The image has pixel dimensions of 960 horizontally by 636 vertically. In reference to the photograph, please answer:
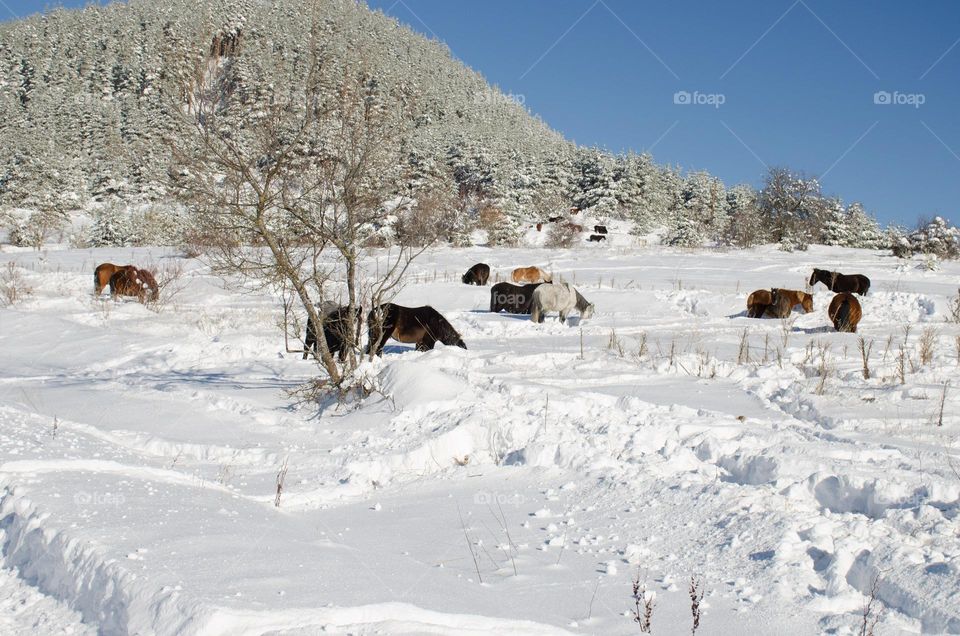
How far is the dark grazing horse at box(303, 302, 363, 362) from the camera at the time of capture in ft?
27.0

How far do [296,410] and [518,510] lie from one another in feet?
13.2

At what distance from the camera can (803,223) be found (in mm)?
46188

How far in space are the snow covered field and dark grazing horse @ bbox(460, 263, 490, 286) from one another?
11.6 meters

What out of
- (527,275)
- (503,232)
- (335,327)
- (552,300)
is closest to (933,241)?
(503,232)

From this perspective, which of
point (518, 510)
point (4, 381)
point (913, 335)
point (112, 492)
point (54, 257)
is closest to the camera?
point (112, 492)

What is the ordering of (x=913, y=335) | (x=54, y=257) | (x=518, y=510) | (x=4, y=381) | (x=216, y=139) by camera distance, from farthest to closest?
(x=54, y=257)
(x=913, y=335)
(x=4, y=381)
(x=216, y=139)
(x=518, y=510)

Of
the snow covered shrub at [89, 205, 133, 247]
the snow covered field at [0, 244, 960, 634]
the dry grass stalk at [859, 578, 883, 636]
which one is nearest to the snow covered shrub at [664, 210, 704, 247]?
the snow covered shrub at [89, 205, 133, 247]

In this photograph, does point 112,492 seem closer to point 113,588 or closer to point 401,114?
point 113,588

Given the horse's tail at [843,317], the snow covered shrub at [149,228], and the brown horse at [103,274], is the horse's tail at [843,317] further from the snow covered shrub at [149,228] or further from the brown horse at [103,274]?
the snow covered shrub at [149,228]

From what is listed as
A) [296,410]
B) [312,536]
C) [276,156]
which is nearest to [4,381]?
[296,410]

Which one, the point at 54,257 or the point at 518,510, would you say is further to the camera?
the point at 54,257

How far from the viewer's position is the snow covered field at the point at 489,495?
2.76 m

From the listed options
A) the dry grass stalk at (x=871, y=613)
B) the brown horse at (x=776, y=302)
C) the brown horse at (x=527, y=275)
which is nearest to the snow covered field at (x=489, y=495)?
the dry grass stalk at (x=871, y=613)

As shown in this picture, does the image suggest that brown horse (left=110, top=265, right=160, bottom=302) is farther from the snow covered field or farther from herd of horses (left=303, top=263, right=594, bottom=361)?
herd of horses (left=303, top=263, right=594, bottom=361)
